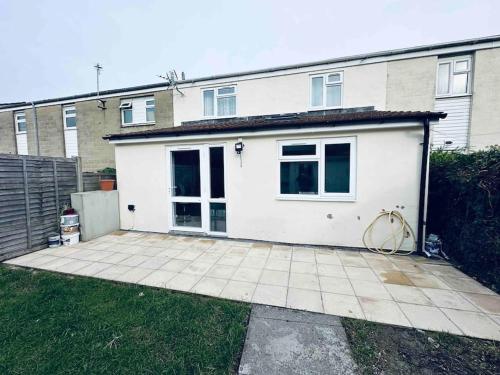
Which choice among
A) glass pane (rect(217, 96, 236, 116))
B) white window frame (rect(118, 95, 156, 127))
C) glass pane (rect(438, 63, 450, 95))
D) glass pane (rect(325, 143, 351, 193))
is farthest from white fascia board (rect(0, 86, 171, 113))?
glass pane (rect(438, 63, 450, 95))

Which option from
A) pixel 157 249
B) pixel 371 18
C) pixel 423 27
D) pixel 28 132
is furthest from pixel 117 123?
pixel 423 27

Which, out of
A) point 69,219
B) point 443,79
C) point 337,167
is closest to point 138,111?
point 69,219

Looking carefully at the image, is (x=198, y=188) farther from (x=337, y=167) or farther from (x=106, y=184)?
(x=337, y=167)

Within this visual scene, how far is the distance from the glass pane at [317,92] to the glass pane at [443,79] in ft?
14.3

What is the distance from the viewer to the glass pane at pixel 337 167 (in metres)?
5.05

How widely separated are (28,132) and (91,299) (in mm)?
16188

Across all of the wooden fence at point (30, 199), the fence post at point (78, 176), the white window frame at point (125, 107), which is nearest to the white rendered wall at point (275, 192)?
the fence post at point (78, 176)

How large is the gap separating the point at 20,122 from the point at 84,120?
5.50 meters

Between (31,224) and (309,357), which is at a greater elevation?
(31,224)

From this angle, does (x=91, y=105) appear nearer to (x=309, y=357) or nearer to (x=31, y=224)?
(x=31, y=224)

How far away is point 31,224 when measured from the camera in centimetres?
493

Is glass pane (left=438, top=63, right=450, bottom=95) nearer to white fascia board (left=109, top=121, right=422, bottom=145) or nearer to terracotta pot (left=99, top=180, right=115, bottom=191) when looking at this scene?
white fascia board (left=109, top=121, right=422, bottom=145)

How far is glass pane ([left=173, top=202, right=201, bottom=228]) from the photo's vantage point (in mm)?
6250

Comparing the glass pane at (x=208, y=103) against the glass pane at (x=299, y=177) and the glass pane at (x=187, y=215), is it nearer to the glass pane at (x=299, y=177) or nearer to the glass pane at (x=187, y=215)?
the glass pane at (x=187, y=215)
